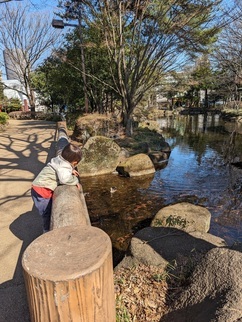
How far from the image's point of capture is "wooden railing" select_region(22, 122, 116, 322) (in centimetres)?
117

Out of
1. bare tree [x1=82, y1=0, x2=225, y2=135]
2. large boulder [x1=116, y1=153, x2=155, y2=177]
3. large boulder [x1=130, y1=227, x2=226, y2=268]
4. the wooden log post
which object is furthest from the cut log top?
A: bare tree [x1=82, y1=0, x2=225, y2=135]

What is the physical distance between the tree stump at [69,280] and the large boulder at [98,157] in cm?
611

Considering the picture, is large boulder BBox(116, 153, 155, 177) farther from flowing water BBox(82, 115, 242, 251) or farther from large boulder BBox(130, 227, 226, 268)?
large boulder BBox(130, 227, 226, 268)

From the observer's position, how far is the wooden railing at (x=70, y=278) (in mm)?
1167

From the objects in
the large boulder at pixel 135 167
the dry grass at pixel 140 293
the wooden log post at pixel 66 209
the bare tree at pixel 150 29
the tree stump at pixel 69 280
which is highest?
the bare tree at pixel 150 29

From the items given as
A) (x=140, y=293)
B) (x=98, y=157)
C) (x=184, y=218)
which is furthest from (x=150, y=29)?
(x=140, y=293)

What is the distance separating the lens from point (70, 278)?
1149 mm

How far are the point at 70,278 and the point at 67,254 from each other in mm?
174

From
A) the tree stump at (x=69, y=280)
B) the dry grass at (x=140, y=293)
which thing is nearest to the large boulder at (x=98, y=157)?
the dry grass at (x=140, y=293)

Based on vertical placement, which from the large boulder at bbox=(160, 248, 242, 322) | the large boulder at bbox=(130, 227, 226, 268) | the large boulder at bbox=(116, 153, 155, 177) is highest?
the large boulder at bbox=(160, 248, 242, 322)

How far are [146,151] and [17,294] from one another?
792cm

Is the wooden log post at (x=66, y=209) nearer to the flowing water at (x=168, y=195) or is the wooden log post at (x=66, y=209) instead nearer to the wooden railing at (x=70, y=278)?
the wooden railing at (x=70, y=278)

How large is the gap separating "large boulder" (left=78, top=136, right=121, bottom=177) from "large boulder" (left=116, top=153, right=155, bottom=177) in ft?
1.05

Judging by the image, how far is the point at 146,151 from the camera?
9719 mm
